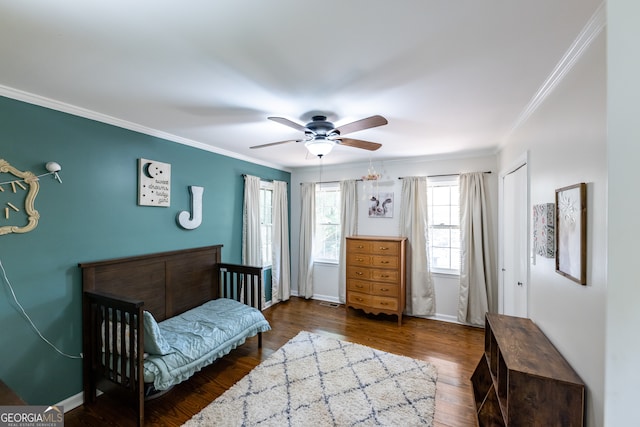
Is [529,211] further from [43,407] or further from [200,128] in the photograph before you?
[43,407]

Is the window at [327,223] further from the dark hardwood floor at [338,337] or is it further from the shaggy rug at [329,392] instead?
the shaggy rug at [329,392]

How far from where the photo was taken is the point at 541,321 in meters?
1.83

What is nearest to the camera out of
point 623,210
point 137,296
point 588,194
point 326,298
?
point 623,210

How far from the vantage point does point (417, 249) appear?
396cm

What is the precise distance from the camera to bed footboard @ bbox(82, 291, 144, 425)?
1.88m

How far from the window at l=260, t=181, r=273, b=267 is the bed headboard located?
945mm

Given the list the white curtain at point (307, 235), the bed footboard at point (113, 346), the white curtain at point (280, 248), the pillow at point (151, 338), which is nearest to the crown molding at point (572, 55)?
the bed footboard at point (113, 346)

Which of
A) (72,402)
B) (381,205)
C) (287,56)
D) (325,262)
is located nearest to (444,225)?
(381,205)

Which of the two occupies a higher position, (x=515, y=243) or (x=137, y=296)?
(x=515, y=243)

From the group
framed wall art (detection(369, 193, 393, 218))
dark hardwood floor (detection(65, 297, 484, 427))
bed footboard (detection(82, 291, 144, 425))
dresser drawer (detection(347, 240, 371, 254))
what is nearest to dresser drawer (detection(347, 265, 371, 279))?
dresser drawer (detection(347, 240, 371, 254))

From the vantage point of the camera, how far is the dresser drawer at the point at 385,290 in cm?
373

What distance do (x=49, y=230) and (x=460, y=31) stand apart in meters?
3.06

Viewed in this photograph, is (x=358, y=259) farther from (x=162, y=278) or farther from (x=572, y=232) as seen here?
(x=572, y=232)

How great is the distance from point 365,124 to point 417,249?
269 cm
